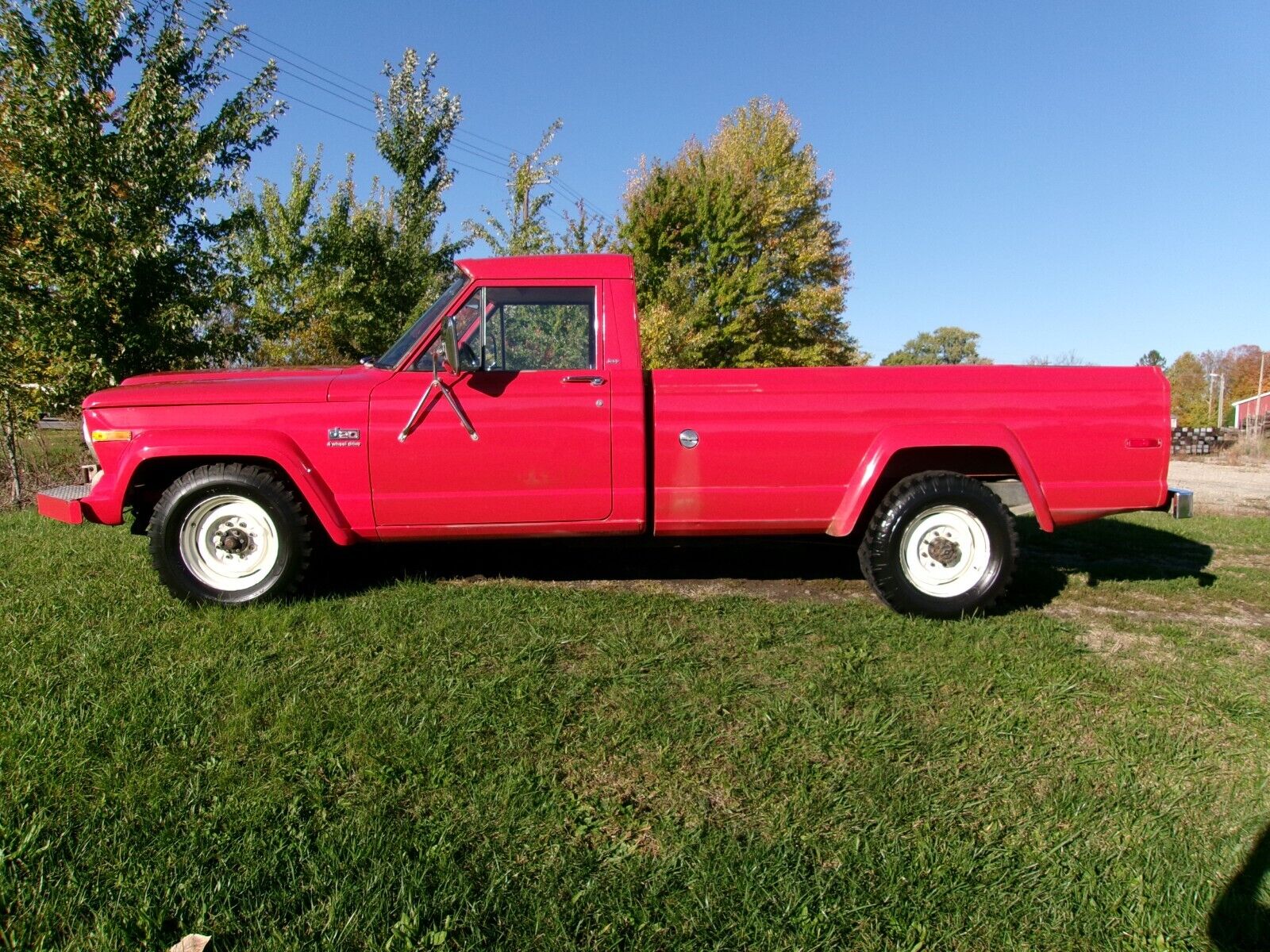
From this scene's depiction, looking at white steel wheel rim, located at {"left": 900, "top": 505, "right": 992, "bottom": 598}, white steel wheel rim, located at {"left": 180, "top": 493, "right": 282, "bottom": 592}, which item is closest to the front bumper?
white steel wheel rim, located at {"left": 900, "top": 505, "right": 992, "bottom": 598}

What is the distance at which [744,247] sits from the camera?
814 inches

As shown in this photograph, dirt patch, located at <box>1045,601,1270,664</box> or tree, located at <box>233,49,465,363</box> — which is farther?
tree, located at <box>233,49,465,363</box>

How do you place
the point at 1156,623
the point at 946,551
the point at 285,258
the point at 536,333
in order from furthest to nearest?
the point at 285,258, the point at 536,333, the point at 946,551, the point at 1156,623

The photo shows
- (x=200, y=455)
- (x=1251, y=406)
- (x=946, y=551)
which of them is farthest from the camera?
(x=1251, y=406)

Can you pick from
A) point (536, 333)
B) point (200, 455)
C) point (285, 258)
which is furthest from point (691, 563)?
point (285, 258)

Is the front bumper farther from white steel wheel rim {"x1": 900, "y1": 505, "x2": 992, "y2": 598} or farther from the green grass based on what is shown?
white steel wheel rim {"x1": 900, "y1": 505, "x2": 992, "y2": 598}

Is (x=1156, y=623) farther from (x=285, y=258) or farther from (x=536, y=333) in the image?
(x=285, y=258)

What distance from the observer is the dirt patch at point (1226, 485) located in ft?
34.2

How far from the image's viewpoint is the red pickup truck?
4.22 metres

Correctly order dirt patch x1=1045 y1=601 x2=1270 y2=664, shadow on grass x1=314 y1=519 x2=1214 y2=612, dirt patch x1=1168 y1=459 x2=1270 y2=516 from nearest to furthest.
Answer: dirt patch x1=1045 y1=601 x2=1270 y2=664, shadow on grass x1=314 y1=519 x2=1214 y2=612, dirt patch x1=1168 y1=459 x2=1270 y2=516

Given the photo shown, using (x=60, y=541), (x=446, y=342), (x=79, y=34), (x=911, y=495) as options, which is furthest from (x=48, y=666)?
(x=79, y=34)

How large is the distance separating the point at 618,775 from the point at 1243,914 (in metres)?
1.77

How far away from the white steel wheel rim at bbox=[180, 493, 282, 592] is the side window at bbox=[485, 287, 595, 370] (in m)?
1.55

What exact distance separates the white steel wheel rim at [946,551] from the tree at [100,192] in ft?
23.8
